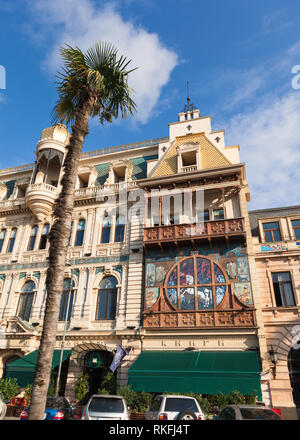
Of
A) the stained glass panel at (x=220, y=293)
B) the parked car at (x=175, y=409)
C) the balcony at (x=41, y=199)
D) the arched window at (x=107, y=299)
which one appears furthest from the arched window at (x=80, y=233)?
the parked car at (x=175, y=409)

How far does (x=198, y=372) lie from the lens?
16172mm

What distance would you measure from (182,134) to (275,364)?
1786 centimetres

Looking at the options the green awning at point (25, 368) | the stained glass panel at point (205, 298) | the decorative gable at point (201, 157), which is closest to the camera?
the stained glass panel at point (205, 298)

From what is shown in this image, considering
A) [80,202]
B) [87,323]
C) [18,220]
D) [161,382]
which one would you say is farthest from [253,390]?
[18,220]

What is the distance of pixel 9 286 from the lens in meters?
25.5

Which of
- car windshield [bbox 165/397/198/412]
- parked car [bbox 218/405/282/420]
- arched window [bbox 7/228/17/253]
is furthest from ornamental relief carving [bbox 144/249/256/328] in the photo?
arched window [bbox 7/228/17/253]

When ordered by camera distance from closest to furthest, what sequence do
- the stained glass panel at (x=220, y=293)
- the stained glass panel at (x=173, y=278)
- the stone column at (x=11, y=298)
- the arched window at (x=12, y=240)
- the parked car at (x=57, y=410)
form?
the parked car at (x=57, y=410)
the stained glass panel at (x=220, y=293)
the stained glass panel at (x=173, y=278)
the stone column at (x=11, y=298)
the arched window at (x=12, y=240)

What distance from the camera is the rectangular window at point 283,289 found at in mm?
19641

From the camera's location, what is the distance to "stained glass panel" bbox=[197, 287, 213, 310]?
19.5m

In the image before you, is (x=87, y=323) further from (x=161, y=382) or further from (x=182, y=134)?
(x=182, y=134)

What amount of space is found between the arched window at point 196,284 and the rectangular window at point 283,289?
3.33 m

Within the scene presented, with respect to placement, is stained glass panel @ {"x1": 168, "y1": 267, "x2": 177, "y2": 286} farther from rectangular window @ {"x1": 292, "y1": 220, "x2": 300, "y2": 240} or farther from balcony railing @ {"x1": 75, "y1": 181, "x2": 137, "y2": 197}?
rectangular window @ {"x1": 292, "y1": 220, "x2": 300, "y2": 240}

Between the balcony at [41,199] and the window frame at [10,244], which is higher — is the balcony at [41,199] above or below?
above

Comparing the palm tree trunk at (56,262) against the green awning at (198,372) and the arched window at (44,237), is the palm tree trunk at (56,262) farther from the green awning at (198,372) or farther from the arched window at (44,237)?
the arched window at (44,237)
